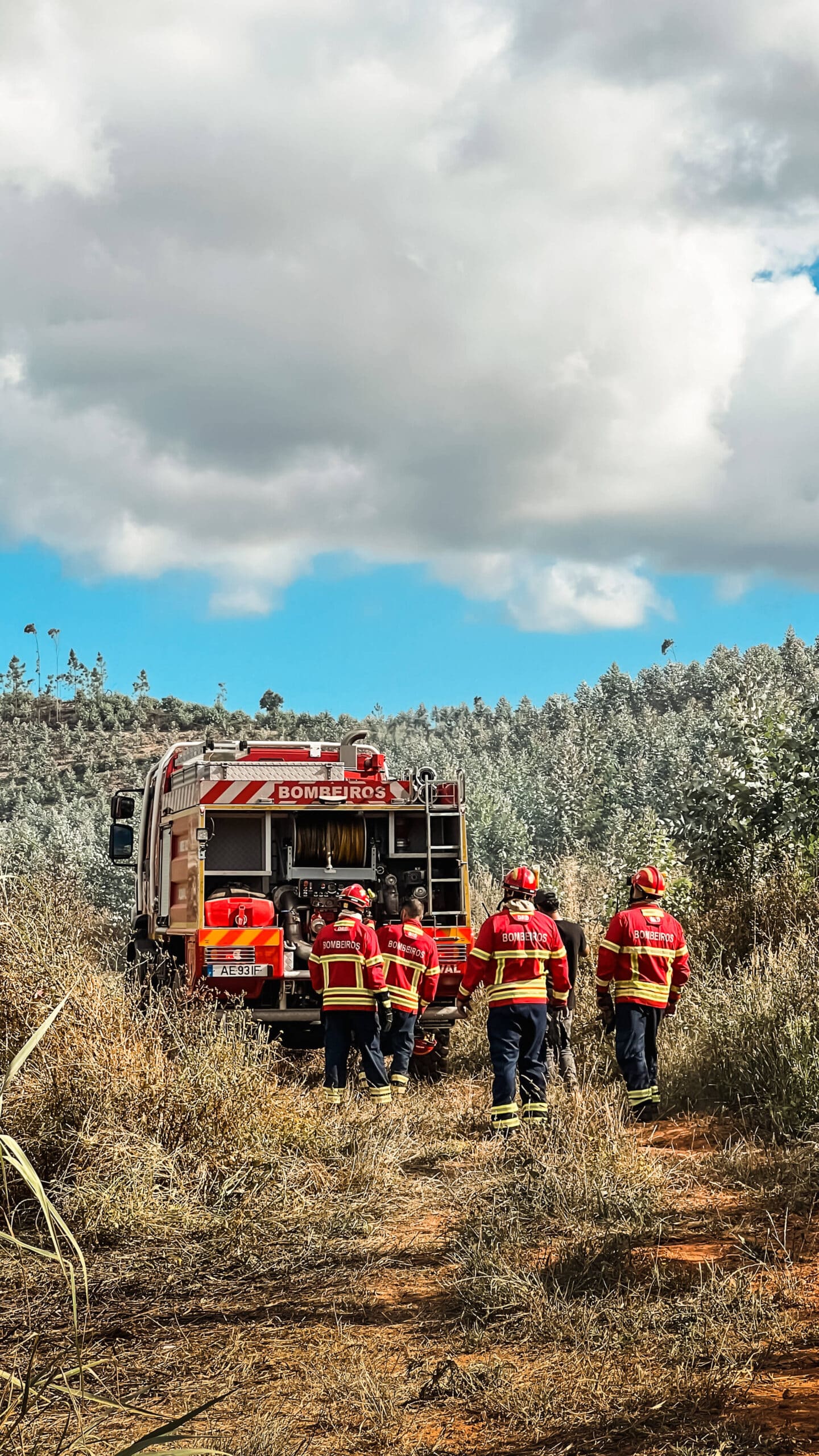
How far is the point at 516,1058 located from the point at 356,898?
195cm

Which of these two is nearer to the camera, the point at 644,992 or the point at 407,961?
the point at 644,992

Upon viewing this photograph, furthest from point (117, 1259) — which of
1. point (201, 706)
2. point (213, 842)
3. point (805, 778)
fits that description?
point (201, 706)

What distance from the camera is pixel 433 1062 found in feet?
36.6

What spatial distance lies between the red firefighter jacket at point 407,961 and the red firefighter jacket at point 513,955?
1516mm

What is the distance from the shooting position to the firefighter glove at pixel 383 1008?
30.9 feet

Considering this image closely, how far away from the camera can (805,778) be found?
14.3 meters

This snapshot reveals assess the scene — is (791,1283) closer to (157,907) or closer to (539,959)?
(539,959)

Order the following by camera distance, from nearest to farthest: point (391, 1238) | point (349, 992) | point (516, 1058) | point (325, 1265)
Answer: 1. point (325, 1265)
2. point (391, 1238)
3. point (516, 1058)
4. point (349, 992)

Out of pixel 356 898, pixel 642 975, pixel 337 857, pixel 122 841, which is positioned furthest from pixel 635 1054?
pixel 122 841

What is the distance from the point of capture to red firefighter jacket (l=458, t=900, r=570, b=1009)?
27.0 ft

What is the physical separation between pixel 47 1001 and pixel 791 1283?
4046 millimetres

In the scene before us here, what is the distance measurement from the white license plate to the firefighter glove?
40.4 inches

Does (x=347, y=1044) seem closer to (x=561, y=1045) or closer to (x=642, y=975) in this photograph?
(x=561, y=1045)

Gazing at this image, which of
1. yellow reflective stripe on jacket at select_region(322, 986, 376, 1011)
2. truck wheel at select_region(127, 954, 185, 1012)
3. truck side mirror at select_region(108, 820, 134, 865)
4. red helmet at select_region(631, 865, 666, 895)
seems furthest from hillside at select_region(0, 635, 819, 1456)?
truck side mirror at select_region(108, 820, 134, 865)
